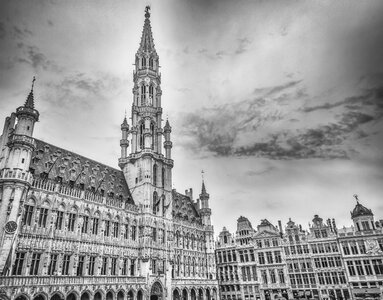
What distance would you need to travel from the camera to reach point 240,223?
68.2 metres

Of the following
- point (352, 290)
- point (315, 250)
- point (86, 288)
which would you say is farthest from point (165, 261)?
point (352, 290)

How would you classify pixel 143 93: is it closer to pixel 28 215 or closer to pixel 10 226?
pixel 28 215

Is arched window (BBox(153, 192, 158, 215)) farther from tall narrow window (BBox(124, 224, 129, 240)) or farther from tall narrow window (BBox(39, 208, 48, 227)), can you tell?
tall narrow window (BBox(39, 208, 48, 227))

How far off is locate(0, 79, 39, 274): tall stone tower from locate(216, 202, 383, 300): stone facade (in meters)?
44.6

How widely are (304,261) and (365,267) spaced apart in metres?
10.4

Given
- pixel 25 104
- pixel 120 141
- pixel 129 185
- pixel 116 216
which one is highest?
pixel 120 141

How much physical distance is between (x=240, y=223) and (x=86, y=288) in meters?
40.0

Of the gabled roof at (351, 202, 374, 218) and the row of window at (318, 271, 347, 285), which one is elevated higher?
the gabled roof at (351, 202, 374, 218)

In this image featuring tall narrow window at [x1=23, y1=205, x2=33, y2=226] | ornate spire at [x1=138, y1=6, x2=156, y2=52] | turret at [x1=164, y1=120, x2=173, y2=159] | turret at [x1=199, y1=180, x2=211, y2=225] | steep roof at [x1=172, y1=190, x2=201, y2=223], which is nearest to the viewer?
tall narrow window at [x1=23, y1=205, x2=33, y2=226]

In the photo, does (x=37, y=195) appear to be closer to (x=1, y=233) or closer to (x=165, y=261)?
(x=1, y=233)

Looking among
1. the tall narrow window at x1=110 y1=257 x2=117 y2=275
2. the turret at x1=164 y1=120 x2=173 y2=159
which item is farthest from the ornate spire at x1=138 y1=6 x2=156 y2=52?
the tall narrow window at x1=110 y1=257 x2=117 y2=275

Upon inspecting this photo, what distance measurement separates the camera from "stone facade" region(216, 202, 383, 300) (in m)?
53.4

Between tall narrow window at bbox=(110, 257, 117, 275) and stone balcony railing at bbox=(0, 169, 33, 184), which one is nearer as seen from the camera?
stone balcony railing at bbox=(0, 169, 33, 184)

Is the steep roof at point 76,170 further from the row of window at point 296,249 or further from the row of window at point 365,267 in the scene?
the row of window at point 365,267
